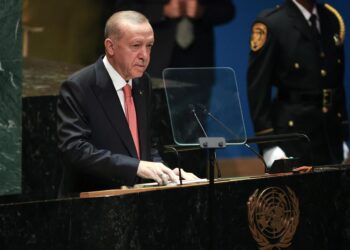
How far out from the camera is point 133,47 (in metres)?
4.45

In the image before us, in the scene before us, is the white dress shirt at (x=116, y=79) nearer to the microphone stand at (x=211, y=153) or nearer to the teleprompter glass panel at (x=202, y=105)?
the teleprompter glass panel at (x=202, y=105)

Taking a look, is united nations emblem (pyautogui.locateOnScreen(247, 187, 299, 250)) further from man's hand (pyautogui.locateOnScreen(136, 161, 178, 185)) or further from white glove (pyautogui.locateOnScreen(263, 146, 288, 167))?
white glove (pyautogui.locateOnScreen(263, 146, 288, 167))

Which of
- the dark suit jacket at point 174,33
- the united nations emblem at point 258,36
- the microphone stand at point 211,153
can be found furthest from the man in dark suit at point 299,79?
the microphone stand at point 211,153

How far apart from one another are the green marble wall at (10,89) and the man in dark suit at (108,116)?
30 cm

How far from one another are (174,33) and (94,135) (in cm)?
271

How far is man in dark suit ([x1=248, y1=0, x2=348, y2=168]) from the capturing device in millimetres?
5852

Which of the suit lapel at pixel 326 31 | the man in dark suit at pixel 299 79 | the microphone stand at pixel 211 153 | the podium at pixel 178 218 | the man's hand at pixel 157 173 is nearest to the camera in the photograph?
the podium at pixel 178 218

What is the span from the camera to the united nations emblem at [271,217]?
4.21 meters

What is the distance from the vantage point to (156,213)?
397 cm

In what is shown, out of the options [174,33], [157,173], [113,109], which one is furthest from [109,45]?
[174,33]

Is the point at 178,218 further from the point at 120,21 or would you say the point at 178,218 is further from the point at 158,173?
the point at 120,21

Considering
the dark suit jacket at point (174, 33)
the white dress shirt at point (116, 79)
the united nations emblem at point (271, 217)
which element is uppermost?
the dark suit jacket at point (174, 33)

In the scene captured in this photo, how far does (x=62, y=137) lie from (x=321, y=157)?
210 cm

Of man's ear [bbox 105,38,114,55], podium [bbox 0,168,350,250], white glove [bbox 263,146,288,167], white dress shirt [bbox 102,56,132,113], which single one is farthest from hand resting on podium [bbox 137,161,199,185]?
white glove [bbox 263,146,288,167]
